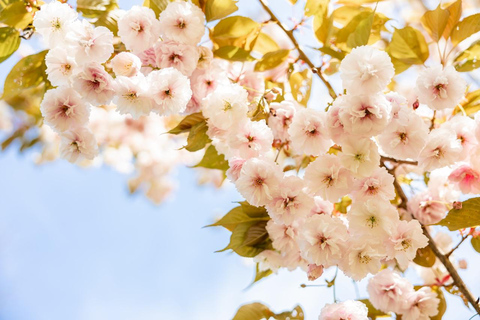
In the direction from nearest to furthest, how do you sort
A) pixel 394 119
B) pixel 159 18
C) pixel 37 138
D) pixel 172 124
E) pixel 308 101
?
pixel 394 119, pixel 159 18, pixel 308 101, pixel 172 124, pixel 37 138

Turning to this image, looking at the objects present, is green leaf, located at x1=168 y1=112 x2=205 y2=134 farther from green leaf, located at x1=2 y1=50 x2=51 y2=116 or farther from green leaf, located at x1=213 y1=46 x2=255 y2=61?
green leaf, located at x1=2 y1=50 x2=51 y2=116

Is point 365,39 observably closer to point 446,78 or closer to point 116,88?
point 446,78

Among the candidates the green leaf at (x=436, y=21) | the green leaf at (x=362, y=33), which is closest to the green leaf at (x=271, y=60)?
the green leaf at (x=362, y=33)

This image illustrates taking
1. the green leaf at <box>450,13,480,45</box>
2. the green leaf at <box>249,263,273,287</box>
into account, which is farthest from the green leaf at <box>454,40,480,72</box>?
the green leaf at <box>249,263,273,287</box>

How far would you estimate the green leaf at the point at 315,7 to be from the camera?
0.91m

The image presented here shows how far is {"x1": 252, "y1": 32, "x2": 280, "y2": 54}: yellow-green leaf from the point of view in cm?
97

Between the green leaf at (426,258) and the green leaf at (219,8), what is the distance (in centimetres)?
61

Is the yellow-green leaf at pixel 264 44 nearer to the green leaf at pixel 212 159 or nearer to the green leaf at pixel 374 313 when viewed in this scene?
the green leaf at pixel 212 159

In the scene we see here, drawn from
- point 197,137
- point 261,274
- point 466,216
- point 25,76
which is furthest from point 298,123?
point 25,76

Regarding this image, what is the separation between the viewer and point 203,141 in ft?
2.75

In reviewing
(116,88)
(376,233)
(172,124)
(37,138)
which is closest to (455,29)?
(376,233)

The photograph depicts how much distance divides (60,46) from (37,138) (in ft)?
4.90

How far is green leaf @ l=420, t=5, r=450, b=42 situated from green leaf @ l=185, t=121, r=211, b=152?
1.59 feet

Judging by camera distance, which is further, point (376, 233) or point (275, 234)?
point (275, 234)
